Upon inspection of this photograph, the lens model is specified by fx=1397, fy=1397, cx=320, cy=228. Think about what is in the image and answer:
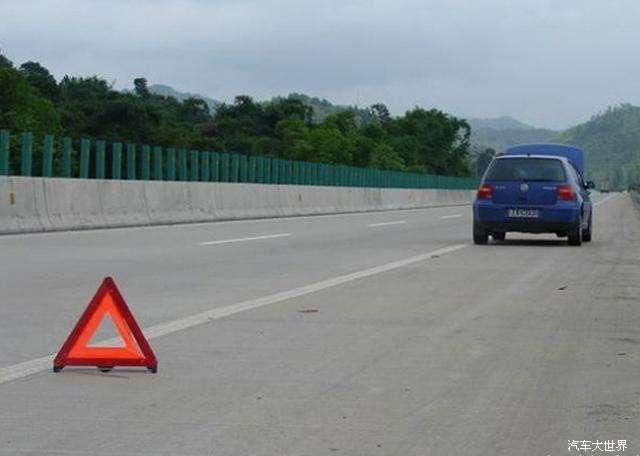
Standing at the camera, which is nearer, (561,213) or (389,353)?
(389,353)

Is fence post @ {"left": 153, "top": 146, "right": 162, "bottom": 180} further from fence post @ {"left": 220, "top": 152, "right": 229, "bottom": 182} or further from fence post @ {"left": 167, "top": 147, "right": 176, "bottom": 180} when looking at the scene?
fence post @ {"left": 220, "top": 152, "right": 229, "bottom": 182}

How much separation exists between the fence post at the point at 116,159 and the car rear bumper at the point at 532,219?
11897 millimetres

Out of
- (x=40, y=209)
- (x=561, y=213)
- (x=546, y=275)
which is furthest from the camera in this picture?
(x=40, y=209)

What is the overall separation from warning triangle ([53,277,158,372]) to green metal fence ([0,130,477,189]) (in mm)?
18730

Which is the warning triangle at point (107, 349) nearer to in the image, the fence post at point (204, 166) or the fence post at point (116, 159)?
Result: the fence post at point (116, 159)

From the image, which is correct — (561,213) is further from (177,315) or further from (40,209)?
(177,315)

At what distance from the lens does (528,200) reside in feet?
77.6

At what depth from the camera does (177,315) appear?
11.5m

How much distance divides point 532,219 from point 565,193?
0.72 m

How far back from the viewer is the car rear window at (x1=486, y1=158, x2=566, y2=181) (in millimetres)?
23953

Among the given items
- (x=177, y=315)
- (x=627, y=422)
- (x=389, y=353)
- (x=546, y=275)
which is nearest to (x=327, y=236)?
(x=546, y=275)

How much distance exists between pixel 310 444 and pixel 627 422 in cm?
172

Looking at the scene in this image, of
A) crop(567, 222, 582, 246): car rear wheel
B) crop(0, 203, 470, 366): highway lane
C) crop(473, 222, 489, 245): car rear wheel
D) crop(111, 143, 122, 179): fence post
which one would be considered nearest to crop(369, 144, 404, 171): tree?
crop(111, 143, 122, 179): fence post

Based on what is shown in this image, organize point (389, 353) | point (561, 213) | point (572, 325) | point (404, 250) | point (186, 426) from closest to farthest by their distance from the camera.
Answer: point (186, 426)
point (389, 353)
point (572, 325)
point (404, 250)
point (561, 213)
